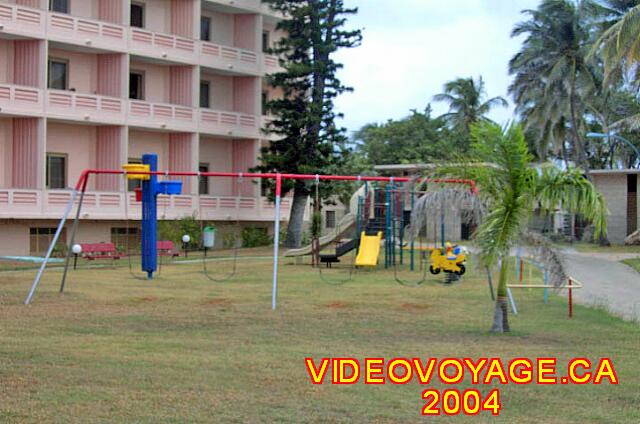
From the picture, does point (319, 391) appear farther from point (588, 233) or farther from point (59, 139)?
point (588, 233)

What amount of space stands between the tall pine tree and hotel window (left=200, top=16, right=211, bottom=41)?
14.2ft

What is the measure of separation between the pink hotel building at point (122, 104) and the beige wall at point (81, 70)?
0.15 ft

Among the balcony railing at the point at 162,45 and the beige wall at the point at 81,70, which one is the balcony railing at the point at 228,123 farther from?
the beige wall at the point at 81,70

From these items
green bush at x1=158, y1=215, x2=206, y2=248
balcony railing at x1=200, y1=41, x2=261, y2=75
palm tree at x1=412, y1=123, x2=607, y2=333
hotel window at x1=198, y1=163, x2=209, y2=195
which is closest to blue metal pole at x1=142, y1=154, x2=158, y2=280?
palm tree at x1=412, y1=123, x2=607, y2=333

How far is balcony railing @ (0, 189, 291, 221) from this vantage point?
36062 mm

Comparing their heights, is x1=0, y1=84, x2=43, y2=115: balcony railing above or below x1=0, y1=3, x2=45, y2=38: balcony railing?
below

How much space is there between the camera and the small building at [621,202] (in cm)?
5534

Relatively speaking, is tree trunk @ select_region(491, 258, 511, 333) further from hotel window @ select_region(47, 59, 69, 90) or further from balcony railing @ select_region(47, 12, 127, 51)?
hotel window @ select_region(47, 59, 69, 90)

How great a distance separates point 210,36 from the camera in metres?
45.9

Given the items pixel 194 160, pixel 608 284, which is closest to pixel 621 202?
pixel 194 160

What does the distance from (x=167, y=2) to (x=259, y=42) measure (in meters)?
5.35

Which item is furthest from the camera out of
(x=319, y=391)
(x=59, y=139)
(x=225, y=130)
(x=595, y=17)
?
(x=595, y=17)

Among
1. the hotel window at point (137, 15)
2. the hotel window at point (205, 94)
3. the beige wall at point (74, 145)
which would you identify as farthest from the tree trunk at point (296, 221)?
the hotel window at point (137, 15)

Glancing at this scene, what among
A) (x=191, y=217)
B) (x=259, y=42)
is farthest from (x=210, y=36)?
(x=191, y=217)
